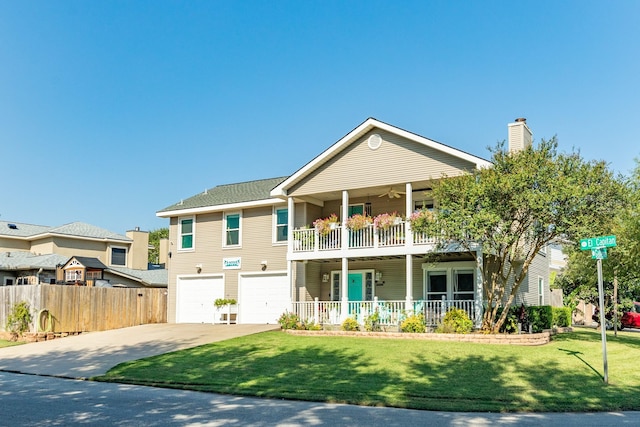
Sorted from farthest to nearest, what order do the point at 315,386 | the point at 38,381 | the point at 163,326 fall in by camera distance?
1. the point at 163,326
2. the point at 38,381
3. the point at 315,386

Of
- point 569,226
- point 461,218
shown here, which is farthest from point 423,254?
point 569,226

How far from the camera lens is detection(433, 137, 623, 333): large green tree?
17.5 metres

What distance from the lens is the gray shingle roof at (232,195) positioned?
27.4 m

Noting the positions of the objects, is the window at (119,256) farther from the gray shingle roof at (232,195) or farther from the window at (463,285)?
the window at (463,285)

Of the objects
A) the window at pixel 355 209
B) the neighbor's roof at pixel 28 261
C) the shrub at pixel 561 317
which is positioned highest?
the window at pixel 355 209

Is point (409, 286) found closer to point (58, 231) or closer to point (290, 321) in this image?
point (290, 321)

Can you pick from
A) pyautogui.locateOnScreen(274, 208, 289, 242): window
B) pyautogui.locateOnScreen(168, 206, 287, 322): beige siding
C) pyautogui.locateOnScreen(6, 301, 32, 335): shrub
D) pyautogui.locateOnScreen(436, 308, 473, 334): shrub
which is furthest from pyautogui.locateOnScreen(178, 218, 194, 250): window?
pyautogui.locateOnScreen(436, 308, 473, 334): shrub

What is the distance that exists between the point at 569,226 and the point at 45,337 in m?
18.4

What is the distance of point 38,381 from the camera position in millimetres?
14625

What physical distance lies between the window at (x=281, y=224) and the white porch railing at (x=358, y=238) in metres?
1.26

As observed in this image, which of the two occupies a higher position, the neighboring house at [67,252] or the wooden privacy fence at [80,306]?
the neighboring house at [67,252]

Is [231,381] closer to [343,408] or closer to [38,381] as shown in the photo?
[343,408]

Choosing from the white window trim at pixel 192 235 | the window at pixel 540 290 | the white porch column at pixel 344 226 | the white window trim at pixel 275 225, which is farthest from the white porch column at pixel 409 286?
the white window trim at pixel 192 235

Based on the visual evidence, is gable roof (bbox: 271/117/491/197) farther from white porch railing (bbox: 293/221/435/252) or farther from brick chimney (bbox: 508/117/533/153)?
brick chimney (bbox: 508/117/533/153)
